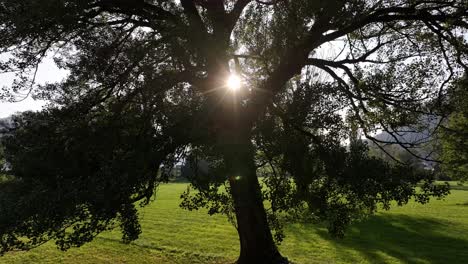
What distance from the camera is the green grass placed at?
56.9 feet

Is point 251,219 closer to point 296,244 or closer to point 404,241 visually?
point 296,244

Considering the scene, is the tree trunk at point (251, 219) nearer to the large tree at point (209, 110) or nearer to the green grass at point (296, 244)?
the large tree at point (209, 110)

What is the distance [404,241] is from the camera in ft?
79.4

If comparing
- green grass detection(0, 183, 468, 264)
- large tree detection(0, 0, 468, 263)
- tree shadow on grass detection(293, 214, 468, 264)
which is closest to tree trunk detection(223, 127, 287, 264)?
large tree detection(0, 0, 468, 263)

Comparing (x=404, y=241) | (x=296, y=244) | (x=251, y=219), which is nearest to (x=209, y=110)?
(x=251, y=219)

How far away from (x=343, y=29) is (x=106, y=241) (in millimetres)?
16001

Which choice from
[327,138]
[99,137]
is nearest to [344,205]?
[327,138]

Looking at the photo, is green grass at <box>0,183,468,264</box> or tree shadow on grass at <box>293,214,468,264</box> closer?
green grass at <box>0,183,468,264</box>

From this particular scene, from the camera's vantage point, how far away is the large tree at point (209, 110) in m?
8.22

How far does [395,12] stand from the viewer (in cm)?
1165

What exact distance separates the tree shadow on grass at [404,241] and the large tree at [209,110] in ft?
28.6

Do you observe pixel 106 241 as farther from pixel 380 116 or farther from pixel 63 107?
pixel 380 116

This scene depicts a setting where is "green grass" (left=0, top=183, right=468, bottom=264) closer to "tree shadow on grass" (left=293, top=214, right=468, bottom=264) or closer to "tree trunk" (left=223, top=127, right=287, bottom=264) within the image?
"tree shadow on grass" (left=293, top=214, right=468, bottom=264)

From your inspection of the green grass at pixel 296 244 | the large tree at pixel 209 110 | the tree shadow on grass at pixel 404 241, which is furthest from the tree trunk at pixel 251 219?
the tree shadow on grass at pixel 404 241
